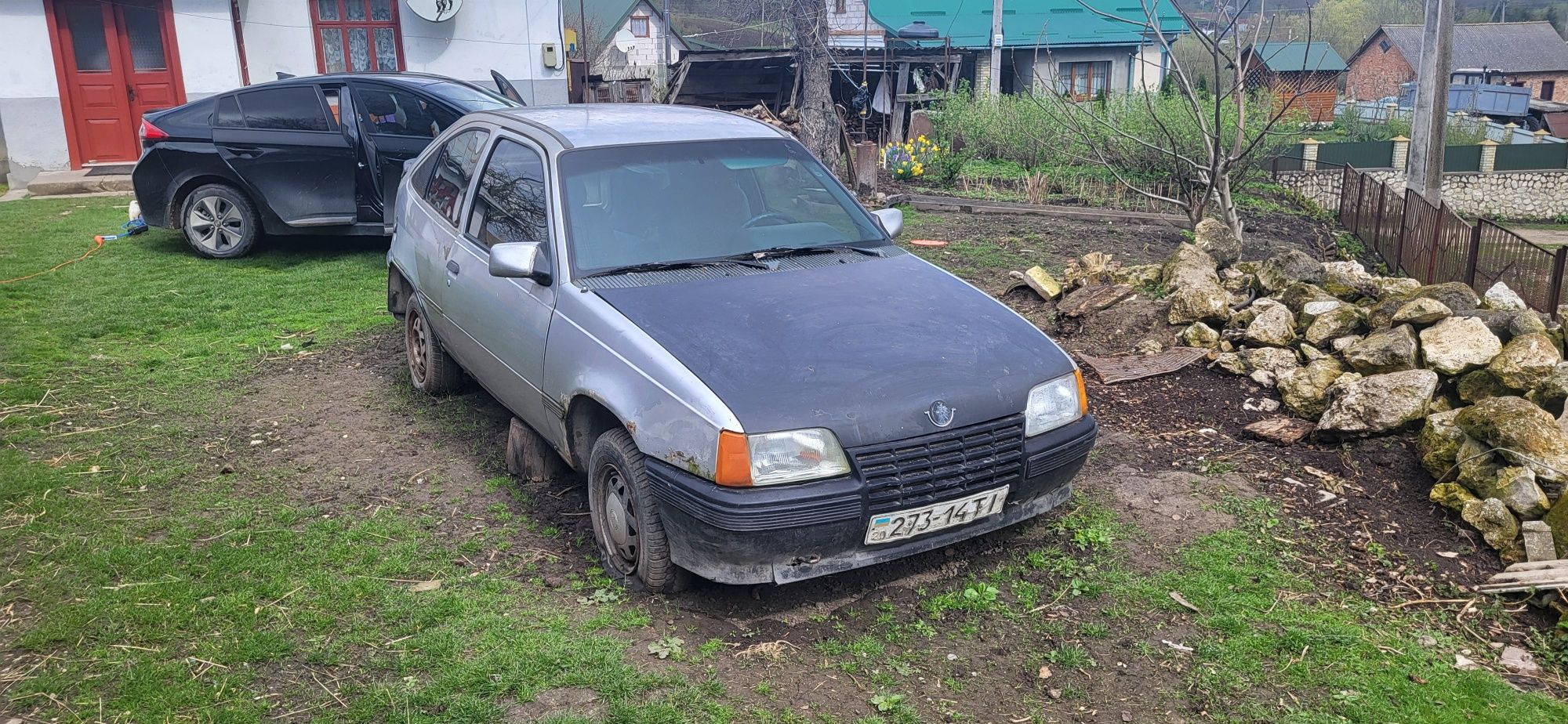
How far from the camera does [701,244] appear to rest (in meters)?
Answer: 4.86

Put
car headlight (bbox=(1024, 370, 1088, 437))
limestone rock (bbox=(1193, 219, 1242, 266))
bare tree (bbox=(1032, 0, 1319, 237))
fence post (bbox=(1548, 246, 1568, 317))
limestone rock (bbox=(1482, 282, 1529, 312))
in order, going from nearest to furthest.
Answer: car headlight (bbox=(1024, 370, 1088, 437)) → limestone rock (bbox=(1482, 282, 1529, 312)) → fence post (bbox=(1548, 246, 1568, 317)) → limestone rock (bbox=(1193, 219, 1242, 266)) → bare tree (bbox=(1032, 0, 1319, 237))

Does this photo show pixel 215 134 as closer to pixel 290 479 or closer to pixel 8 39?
pixel 290 479

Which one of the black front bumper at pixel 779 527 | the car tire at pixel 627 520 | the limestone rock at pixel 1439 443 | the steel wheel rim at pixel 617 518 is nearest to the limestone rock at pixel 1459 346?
the limestone rock at pixel 1439 443

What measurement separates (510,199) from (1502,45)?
6910cm

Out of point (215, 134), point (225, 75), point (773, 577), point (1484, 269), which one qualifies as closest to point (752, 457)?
point (773, 577)

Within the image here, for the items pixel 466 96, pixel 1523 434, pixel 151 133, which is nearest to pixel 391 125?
pixel 466 96

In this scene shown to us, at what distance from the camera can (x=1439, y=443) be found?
483 cm

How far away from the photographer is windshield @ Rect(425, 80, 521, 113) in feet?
33.0

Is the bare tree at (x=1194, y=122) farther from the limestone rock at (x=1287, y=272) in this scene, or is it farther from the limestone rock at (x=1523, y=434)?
the limestone rock at (x=1523, y=434)

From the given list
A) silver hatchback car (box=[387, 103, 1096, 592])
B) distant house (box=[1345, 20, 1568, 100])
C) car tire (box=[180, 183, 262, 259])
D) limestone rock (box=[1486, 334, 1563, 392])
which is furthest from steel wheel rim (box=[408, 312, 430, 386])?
distant house (box=[1345, 20, 1568, 100])

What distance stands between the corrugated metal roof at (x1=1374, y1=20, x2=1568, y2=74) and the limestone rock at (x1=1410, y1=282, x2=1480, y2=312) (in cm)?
5946

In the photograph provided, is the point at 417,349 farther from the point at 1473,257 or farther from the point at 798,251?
the point at 1473,257

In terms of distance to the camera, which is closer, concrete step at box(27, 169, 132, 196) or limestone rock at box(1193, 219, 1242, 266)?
limestone rock at box(1193, 219, 1242, 266)

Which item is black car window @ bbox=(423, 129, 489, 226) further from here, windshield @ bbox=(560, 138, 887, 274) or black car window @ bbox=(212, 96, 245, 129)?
black car window @ bbox=(212, 96, 245, 129)
